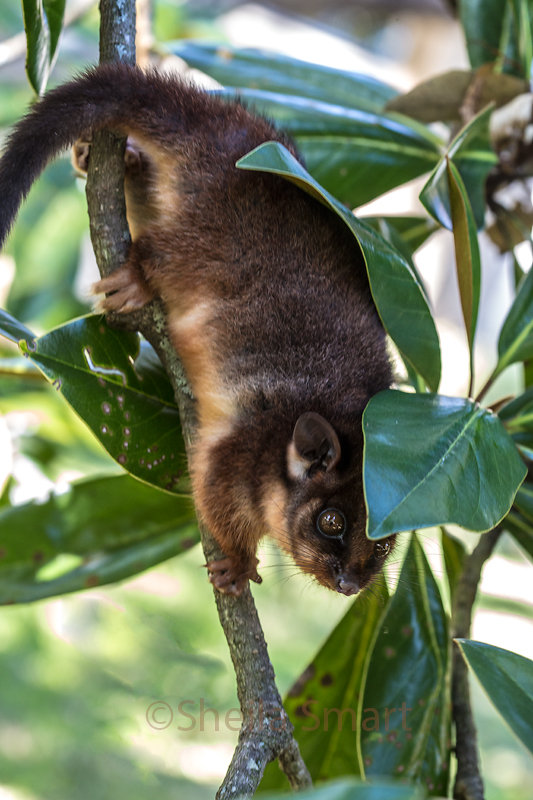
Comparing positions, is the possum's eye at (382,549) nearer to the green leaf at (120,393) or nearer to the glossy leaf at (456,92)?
the green leaf at (120,393)

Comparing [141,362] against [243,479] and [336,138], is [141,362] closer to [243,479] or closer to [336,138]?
[243,479]

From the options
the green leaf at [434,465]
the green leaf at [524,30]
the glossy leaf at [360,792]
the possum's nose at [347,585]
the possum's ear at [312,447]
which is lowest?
the possum's nose at [347,585]

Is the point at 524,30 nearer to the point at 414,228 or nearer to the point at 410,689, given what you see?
the point at 414,228

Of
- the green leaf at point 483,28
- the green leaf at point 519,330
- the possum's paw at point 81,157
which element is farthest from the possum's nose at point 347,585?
the green leaf at point 483,28

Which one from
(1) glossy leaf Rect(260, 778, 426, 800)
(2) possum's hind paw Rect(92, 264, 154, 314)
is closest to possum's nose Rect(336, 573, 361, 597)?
(2) possum's hind paw Rect(92, 264, 154, 314)

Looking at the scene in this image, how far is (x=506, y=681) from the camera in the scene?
105 centimetres

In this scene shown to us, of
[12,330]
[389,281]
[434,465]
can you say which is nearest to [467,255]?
[389,281]

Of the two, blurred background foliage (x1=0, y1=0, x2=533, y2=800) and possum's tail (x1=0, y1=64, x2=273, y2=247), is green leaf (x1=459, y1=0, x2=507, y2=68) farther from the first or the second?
blurred background foliage (x1=0, y1=0, x2=533, y2=800)

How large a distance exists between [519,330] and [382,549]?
53 centimetres

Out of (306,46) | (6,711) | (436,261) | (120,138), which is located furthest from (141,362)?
(306,46)

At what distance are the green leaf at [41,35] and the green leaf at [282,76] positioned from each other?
0.65m

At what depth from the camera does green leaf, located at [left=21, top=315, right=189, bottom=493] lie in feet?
4.07

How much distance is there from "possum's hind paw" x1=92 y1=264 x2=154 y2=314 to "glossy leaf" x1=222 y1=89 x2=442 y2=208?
0.58 meters

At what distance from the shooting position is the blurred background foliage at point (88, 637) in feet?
7.43
